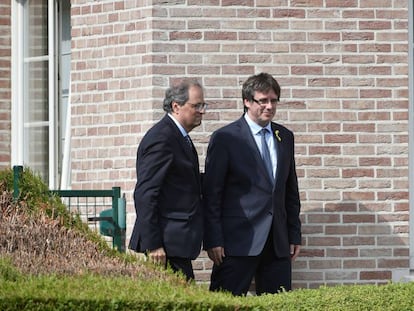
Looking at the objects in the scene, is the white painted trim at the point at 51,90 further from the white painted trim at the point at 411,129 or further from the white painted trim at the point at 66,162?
the white painted trim at the point at 411,129

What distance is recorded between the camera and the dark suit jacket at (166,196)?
8.49m

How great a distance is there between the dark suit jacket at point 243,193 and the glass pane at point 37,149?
→ 8.77ft

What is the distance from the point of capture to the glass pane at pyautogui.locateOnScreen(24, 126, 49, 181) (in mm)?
11469

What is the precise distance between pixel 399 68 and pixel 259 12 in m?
1.17

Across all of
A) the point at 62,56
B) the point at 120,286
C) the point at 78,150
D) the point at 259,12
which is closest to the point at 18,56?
the point at 62,56

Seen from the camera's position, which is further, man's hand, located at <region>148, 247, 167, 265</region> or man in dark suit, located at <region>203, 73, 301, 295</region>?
man in dark suit, located at <region>203, 73, 301, 295</region>

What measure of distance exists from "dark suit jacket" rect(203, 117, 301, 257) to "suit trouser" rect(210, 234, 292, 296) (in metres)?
0.07

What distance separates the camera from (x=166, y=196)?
8633mm

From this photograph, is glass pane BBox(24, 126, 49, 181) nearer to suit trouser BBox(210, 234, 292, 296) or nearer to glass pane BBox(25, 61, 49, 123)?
glass pane BBox(25, 61, 49, 123)

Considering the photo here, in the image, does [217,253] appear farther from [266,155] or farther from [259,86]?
[259,86]

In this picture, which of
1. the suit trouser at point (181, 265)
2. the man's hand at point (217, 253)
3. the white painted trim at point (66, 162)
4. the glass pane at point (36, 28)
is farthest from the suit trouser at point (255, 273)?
the glass pane at point (36, 28)

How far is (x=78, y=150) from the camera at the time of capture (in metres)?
10.5

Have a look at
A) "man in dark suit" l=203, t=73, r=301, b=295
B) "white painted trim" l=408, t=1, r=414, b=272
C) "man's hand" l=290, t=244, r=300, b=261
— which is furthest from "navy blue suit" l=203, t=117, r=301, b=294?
"white painted trim" l=408, t=1, r=414, b=272

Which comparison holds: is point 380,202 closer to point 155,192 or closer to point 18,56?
point 155,192
